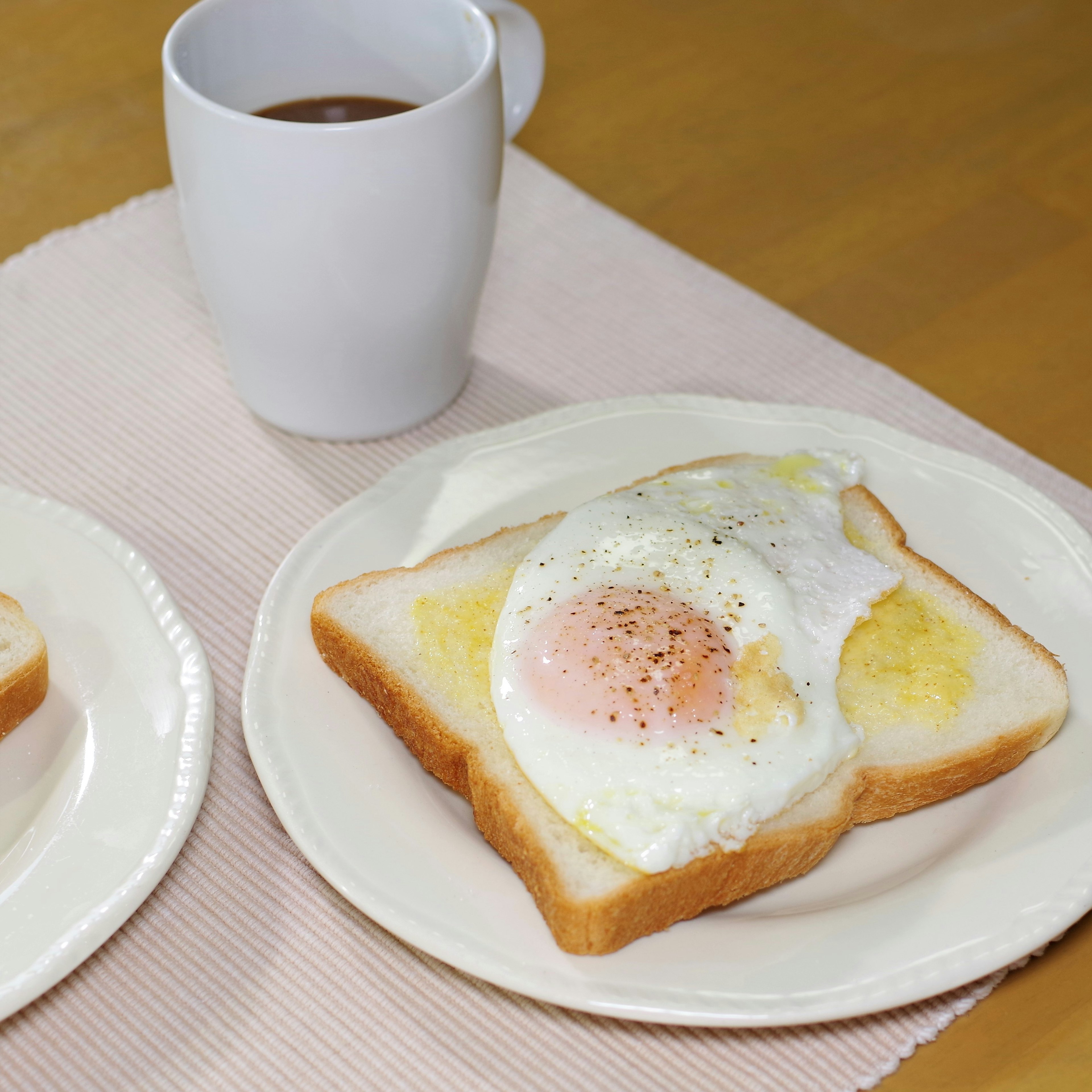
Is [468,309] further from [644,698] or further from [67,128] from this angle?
[67,128]

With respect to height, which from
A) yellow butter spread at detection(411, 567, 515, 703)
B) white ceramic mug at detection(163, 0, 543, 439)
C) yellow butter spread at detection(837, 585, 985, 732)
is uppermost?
white ceramic mug at detection(163, 0, 543, 439)

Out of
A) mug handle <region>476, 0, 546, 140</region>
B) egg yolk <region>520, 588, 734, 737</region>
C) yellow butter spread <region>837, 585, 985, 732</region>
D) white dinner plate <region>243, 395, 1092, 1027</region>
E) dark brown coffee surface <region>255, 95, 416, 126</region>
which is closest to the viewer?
white dinner plate <region>243, 395, 1092, 1027</region>

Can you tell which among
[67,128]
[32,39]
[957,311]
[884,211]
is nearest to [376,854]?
[957,311]

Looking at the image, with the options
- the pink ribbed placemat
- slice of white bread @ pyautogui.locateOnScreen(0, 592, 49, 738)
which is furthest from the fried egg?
slice of white bread @ pyautogui.locateOnScreen(0, 592, 49, 738)

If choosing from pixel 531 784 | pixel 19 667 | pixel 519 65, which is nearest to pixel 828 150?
pixel 519 65

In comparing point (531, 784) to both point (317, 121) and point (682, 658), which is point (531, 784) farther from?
point (317, 121)

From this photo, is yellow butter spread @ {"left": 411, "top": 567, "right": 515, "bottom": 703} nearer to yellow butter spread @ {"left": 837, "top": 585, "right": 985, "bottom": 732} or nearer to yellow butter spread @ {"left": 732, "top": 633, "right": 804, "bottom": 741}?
yellow butter spread @ {"left": 732, "top": 633, "right": 804, "bottom": 741}

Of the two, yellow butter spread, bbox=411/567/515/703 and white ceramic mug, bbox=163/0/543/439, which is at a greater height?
white ceramic mug, bbox=163/0/543/439
